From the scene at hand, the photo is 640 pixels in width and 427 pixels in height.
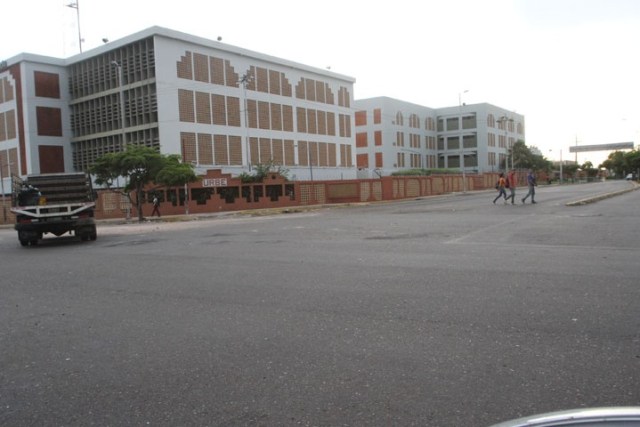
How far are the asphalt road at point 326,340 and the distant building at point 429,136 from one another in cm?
7061

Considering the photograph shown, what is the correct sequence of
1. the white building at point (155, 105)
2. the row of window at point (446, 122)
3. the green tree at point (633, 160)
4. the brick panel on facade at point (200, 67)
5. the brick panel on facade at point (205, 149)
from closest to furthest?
1. the white building at point (155, 105)
2. the brick panel on facade at point (205, 149)
3. the brick panel on facade at point (200, 67)
4. the row of window at point (446, 122)
5. the green tree at point (633, 160)

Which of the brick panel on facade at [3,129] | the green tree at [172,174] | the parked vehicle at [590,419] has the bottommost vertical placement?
the parked vehicle at [590,419]

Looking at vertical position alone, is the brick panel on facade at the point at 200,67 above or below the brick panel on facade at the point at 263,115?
above

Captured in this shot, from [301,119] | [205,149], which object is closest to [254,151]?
[205,149]

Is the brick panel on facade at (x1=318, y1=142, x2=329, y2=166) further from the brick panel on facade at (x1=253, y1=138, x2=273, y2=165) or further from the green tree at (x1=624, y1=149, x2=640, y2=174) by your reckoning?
the green tree at (x1=624, y1=149, x2=640, y2=174)

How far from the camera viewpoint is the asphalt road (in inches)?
147

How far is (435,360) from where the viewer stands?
14.9ft

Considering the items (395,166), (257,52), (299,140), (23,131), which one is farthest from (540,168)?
(23,131)

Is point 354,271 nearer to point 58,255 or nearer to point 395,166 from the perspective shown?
point 58,255

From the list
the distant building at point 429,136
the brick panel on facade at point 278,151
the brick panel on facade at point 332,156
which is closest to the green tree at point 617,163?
the distant building at point 429,136

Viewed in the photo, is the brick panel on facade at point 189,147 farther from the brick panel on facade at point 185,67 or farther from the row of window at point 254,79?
the row of window at point 254,79

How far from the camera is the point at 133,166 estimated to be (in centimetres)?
3216

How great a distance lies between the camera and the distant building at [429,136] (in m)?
83.5

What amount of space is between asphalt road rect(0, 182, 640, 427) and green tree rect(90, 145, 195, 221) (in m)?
22.3
